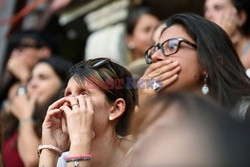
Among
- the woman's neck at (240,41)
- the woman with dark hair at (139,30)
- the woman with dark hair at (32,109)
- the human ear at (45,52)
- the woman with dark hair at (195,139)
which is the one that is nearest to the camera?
the woman with dark hair at (195,139)

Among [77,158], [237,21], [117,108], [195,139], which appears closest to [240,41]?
[237,21]

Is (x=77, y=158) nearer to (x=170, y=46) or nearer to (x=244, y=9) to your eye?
(x=170, y=46)

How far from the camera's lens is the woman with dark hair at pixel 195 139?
1.05 meters

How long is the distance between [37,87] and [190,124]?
10.8ft

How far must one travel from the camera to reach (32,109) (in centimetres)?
415

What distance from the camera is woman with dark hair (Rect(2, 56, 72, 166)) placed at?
12.6ft

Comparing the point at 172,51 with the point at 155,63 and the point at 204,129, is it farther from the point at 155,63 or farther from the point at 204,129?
the point at 204,129

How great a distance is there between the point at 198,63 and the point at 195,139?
5.62 feet

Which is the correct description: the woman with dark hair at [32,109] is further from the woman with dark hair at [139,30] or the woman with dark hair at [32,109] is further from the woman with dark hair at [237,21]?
the woman with dark hair at [237,21]

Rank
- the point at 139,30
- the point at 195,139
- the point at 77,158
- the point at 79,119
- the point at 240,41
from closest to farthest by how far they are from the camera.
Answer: the point at 195,139
the point at 77,158
the point at 79,119
the point at 240,41
the point at 139,30

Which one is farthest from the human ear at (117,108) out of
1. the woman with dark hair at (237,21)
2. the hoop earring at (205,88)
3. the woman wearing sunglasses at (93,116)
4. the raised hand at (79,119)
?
the woman with dark hair at (237,21)

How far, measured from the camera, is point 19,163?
12.8 ft

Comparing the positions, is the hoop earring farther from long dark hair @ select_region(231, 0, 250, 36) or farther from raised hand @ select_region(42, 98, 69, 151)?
long dark hair @ select_region(231, 0, 250, 36)

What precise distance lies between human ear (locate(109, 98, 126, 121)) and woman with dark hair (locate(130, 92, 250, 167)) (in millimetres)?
1394
